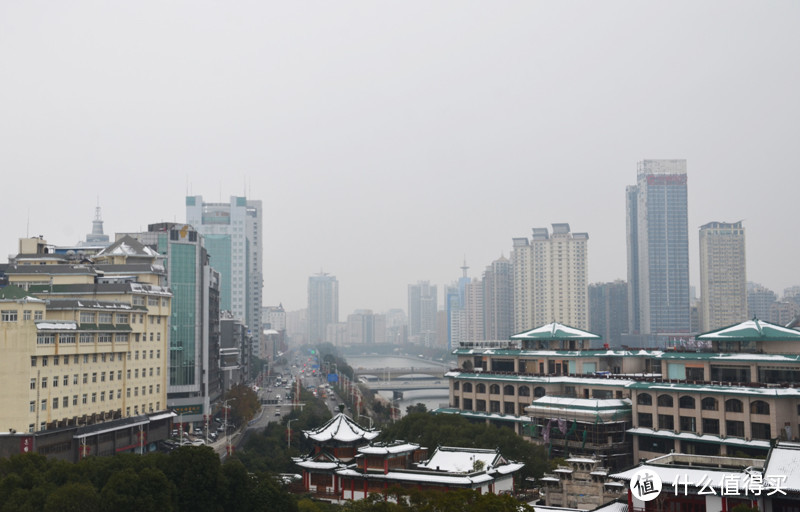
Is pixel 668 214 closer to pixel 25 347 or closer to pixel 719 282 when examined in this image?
pixel 719 282

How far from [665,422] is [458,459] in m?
19.3

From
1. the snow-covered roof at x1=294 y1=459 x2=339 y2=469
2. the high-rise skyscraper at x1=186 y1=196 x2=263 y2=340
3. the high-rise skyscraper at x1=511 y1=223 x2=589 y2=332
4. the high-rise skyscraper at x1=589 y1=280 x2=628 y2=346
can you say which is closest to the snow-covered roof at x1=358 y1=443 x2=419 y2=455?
the snow-covered roof at x1=294 y1=459 x2=339 y2=469

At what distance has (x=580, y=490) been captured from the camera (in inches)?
1529

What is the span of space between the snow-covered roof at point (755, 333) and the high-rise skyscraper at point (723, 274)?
10517 centimetres

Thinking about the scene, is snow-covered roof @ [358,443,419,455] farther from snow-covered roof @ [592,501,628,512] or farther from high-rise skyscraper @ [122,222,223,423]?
high-rise skyscraper @ [122,222,223,423]

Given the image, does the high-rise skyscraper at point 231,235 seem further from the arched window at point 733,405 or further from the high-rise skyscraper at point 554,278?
the arched window at point 733,405

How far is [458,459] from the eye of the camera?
4344 centimetres

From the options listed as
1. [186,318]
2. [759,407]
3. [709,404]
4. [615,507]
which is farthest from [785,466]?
[186,318]

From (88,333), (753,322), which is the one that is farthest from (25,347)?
(753,322)

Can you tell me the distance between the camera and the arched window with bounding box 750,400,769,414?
165 feet

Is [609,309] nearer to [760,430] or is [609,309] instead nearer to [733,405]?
[733,405]

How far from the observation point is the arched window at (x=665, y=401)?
55312 millimetres

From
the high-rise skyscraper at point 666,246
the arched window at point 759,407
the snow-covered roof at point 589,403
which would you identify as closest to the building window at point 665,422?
the snow-covered roof at point 589,403

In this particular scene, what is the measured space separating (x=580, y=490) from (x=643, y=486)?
942 cm
